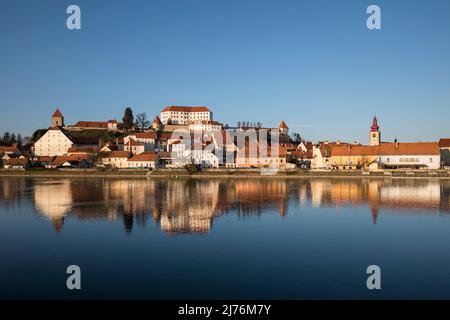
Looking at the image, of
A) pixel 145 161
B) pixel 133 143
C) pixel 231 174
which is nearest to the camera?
pixel 231 174

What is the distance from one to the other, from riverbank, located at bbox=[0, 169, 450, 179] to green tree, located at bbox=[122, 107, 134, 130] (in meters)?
23.9

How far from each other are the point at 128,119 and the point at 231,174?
1331 inches

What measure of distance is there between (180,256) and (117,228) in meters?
4.76

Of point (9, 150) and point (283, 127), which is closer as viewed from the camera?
point (9, 150)

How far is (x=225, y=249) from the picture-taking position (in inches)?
460

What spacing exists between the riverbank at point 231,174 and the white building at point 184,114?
110 feet

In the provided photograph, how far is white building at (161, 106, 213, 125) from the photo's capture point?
7988 cm

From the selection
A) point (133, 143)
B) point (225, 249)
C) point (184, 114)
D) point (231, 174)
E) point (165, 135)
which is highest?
point (184, 114)

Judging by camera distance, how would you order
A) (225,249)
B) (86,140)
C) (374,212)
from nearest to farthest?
1. (225,249)
2. (374,212)
3. (86,140)

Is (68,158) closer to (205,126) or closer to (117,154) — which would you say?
(117,154)

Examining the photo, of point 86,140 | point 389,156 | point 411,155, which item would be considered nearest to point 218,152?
point 389,156

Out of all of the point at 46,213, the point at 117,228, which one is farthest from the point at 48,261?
the point at 46,213

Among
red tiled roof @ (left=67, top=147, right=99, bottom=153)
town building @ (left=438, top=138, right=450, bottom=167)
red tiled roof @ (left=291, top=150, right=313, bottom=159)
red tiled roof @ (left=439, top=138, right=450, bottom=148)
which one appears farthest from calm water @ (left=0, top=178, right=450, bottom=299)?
red tiled roof @ (left=439, top=138, right=450, bottom=148)
